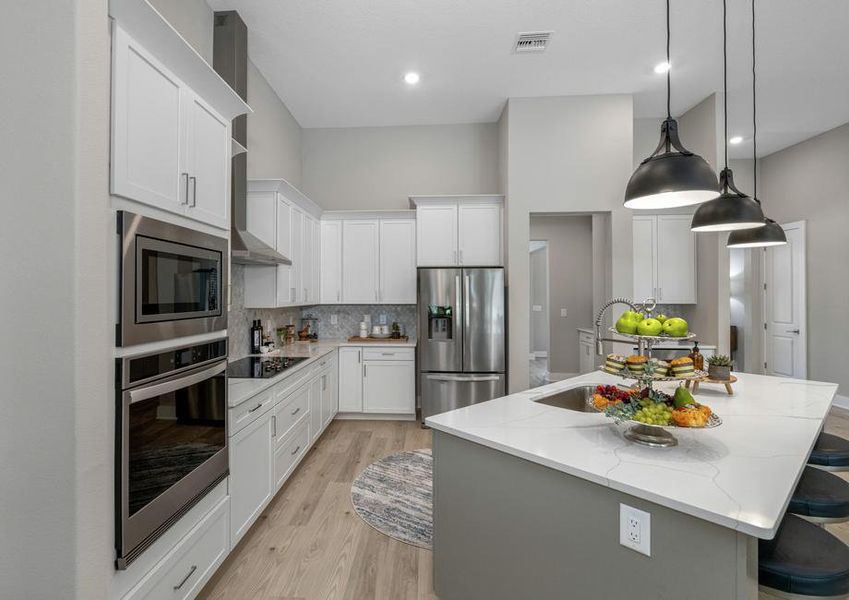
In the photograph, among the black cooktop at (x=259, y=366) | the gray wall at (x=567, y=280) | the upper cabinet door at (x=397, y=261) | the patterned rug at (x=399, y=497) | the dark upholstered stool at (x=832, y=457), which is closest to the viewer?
the dark upholstered stool at (x=832, y=457)

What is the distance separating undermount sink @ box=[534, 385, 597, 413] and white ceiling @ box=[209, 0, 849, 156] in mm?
2723

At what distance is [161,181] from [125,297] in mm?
498

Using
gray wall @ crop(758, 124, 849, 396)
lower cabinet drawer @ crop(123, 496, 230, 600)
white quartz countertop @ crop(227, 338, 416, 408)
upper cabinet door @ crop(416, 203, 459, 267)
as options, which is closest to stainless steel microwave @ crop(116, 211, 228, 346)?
white quartz countertop @ crop(227, 338, 416, 408)

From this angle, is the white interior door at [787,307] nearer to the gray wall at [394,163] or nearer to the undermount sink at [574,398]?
the gray wall at [394,163]

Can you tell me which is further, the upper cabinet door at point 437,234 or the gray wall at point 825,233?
the gray wall at point 825,233

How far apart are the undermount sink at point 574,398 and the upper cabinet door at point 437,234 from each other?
2.47 meters

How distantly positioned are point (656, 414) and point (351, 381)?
349 cm

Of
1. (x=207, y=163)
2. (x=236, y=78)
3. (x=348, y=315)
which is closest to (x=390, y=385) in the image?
(x=348, y=315)

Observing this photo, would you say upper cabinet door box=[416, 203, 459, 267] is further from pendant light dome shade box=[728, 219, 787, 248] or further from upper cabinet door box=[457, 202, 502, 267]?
pendant light dome shade box=[728, 219, 787, 248]

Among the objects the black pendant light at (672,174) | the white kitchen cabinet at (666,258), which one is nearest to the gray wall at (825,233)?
the white kitchen cabinet at (666,258)

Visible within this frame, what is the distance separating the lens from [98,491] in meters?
1.22

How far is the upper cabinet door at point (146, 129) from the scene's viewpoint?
4.35 ft

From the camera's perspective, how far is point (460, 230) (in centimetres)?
450

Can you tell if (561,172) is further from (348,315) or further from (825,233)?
(825,233)
